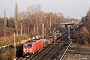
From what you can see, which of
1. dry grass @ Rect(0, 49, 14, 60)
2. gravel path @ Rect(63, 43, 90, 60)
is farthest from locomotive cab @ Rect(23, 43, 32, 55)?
gravel path @ Rect(63, 43, 90, 60)

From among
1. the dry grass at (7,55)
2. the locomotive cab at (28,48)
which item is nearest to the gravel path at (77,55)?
the locomotive cab at (28,48)

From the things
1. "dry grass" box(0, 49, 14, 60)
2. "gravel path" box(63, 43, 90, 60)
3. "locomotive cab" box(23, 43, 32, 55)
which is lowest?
"gravel path" box(63, 43, 90, 60)

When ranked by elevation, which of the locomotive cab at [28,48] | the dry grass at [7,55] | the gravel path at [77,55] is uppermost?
the locomotive cab at [28,48]

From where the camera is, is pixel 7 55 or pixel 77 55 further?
pixel 77 55

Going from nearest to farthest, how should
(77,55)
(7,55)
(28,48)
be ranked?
(7,55) < (28,48) < (77,55)

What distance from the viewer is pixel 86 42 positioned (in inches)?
1553

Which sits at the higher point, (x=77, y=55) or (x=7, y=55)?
(x=7, y=55)

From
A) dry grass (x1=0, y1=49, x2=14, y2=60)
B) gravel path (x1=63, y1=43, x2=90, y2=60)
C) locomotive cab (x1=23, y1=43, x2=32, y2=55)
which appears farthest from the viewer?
locomotive cab (x1=23, y1=43, x2=32, y2=55)

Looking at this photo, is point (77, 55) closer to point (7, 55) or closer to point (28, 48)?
point (28, 48)

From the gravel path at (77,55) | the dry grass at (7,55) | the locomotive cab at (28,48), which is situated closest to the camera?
the dry grass at (7,55)

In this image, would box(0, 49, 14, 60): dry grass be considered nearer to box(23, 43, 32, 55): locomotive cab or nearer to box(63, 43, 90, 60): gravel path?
box(23, 43, 32, 55): locomotive cab

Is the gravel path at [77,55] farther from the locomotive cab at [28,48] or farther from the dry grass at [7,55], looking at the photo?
the dry grass at [7,55]

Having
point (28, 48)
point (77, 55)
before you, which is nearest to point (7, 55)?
point (28, 48)

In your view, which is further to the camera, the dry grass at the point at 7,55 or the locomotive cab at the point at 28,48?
the locomotive cab at the point at 28,48
